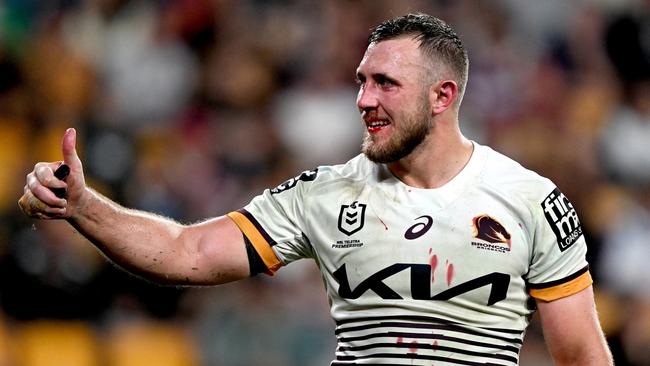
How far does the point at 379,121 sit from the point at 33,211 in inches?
55.1

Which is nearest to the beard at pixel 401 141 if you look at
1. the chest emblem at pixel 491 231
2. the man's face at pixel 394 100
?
the man's face at pixel 394 100

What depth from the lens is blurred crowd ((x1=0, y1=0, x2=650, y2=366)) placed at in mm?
8680

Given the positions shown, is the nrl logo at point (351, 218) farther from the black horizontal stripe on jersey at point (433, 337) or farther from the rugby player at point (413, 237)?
the black horizontal stripe on jersey at point (433, 337)

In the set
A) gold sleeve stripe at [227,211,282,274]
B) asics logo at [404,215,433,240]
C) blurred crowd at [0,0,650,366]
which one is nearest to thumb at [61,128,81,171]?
gold sleeve stripe at [227,211,282,274]

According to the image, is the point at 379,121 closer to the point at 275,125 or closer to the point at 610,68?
the point at 275,125

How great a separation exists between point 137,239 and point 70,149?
0.53m

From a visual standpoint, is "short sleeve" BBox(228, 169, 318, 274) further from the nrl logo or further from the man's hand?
the man's hand

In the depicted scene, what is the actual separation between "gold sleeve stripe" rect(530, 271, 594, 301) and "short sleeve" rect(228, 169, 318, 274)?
0.96 metres

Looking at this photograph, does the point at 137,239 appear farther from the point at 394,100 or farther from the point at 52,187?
the point at 394,100

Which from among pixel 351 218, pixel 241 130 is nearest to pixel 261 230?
pixel 351 218

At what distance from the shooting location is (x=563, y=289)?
15.5ft

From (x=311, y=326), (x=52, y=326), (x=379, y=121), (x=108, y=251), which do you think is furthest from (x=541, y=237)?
(x=52, y=326)

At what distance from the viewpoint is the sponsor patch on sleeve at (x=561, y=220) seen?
4.75m

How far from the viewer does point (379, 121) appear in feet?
16.0
